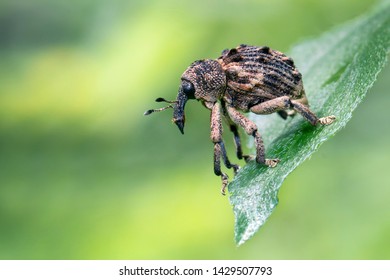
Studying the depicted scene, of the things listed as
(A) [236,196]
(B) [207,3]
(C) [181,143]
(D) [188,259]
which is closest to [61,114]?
(C) [181,143]

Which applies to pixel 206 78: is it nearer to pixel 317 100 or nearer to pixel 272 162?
pixel 317 100

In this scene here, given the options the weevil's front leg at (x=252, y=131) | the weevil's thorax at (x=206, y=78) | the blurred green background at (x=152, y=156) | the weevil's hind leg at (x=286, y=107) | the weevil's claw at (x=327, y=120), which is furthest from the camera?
the blurred green background at (x=152, y=156)

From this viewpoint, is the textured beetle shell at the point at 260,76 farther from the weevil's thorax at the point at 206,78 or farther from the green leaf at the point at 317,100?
the green leaf at the point at 317,100

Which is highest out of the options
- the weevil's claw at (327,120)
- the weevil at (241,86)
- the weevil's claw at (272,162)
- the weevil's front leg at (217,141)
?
the weevil at (241,86)

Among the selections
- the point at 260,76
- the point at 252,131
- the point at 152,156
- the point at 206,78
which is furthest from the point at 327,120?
the point at 152,156

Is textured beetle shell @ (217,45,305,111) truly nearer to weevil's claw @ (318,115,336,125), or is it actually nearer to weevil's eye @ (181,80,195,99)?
weevil's eye @ (181,80,195,99)

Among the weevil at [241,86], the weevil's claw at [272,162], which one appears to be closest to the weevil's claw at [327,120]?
the weevil's claw at [272,162]
